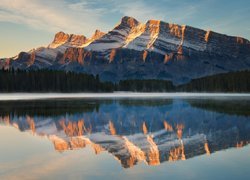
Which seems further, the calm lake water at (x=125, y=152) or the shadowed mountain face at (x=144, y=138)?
the shadowed mountain face at (x=144, y=138)

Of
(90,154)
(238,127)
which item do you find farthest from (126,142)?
(238,127)

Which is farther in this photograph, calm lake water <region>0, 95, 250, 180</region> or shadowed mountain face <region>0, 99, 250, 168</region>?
shadowed mountain face <region>0, 99, 250, 168</region>

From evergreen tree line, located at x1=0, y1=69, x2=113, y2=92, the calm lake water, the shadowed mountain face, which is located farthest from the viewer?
evergreen tree line, located at x1=0, y1=69, x2=113, y2=92

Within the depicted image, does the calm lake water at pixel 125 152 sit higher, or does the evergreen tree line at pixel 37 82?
the evergreen tree line at pixel 37 82

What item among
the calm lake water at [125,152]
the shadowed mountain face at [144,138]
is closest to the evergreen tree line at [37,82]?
the shadowed mountain face at [144,138]

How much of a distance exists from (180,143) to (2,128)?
17.4 metres

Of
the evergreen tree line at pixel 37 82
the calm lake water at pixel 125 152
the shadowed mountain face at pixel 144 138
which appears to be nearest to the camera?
the calm lake water at pixel 125 152

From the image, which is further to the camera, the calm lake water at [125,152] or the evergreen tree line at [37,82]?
the evergreen tree line at [37,82]

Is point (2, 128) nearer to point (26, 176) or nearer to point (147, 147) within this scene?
point (147, 147)

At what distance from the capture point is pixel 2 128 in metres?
32.7

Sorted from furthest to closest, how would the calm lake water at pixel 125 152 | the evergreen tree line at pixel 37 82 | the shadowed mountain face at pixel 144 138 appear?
the evergreen tree line at pixel 37 82 < the shadowed mountain face at pixel 144 138 < the calm lake water at pixel 125 152

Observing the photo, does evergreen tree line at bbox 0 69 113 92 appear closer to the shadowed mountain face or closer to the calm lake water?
the shadowed mountain face

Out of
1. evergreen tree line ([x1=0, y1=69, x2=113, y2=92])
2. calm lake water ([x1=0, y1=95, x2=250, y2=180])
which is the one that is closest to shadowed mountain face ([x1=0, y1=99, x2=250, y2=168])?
calm lake water ([x1=0, y1=95, x2=250, y2=180])

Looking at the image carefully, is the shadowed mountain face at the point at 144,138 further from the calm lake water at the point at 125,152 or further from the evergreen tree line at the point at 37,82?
the evergreen tree line at the point at 37,82
